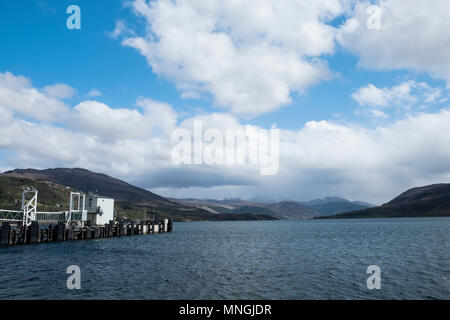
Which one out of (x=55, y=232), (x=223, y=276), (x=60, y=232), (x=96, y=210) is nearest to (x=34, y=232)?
(x=55, y=232)

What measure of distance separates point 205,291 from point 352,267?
22113 millimetres

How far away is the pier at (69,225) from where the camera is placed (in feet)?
205

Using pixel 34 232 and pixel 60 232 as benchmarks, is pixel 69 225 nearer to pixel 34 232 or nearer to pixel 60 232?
pixel 60 232

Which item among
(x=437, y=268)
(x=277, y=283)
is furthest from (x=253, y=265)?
(x=437, y=268)

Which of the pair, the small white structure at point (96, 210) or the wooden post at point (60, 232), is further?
the small white structure at point (96, 210)

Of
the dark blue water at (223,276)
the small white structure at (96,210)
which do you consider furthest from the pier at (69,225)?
the dark blue water at (223,276)

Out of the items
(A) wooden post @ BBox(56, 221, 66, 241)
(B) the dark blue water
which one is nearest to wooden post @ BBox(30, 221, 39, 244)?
(A) wooden post @ BBox(56, 221, 66, 241)

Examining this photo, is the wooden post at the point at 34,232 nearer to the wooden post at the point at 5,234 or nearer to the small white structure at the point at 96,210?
the wooden post at the point at 5,234

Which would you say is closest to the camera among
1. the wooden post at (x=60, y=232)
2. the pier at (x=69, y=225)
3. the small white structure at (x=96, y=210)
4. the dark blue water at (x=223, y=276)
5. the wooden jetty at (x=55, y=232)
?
the dark blue water at (x=223, y=276)

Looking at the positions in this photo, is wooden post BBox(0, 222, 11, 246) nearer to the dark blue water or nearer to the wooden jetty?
the wooden jetty

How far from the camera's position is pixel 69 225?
84.7m

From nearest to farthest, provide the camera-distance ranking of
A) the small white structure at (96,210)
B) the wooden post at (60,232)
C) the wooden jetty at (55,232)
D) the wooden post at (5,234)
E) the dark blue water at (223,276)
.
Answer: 1. the dark blue water at (223,276)
2. the wooden post at (5,234)
3. the wooden jetty at (55,232)
4. the wooden post at (60,232)
5. the small white structure at (96,210)
